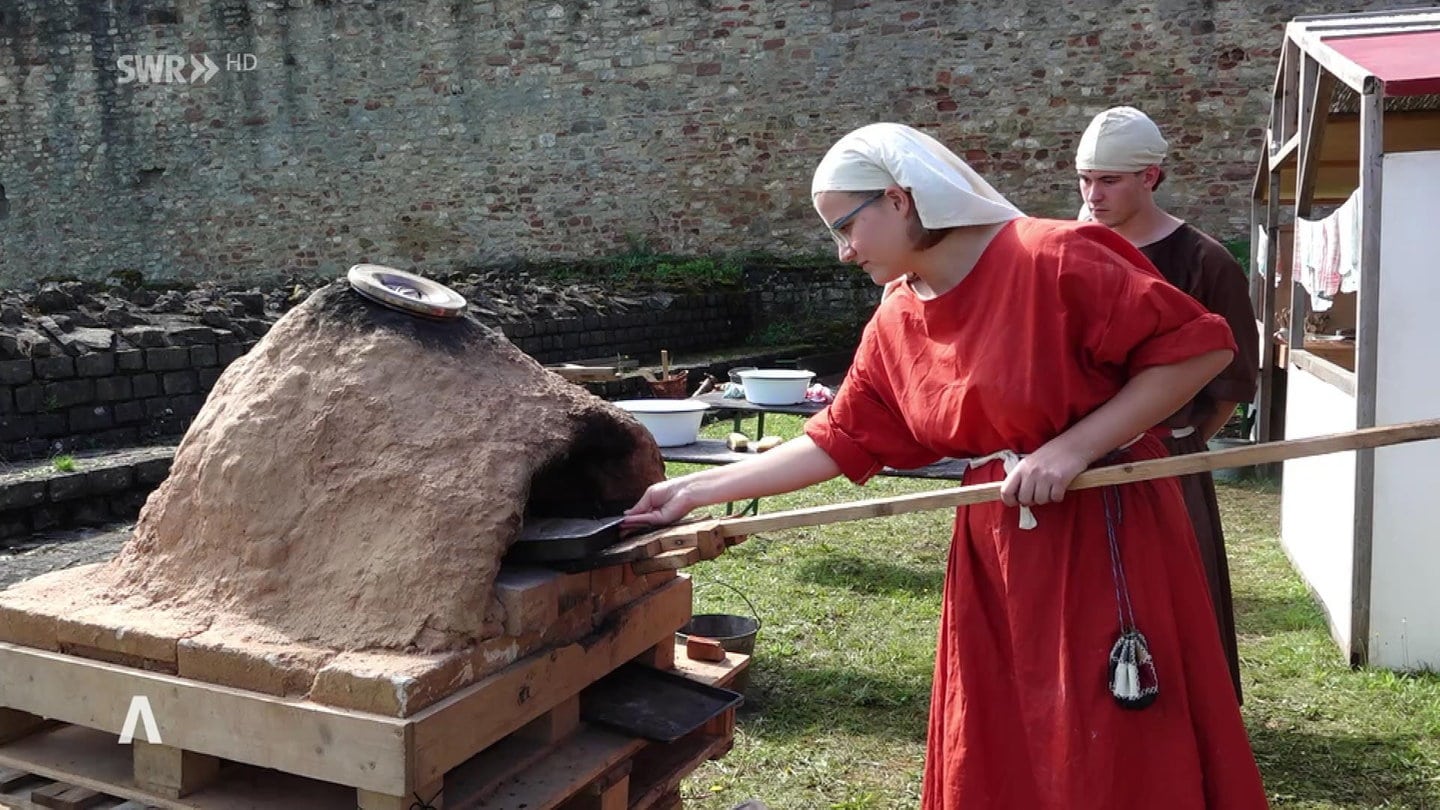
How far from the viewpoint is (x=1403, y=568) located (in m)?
4.15

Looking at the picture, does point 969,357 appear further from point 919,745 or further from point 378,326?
point 919,745

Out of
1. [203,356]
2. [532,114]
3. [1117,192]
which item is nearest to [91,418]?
[203,356]

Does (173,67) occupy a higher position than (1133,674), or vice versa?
(173,67)

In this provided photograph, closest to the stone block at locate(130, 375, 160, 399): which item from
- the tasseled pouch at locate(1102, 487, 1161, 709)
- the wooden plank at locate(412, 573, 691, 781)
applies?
the wooden plank at locate(412, 573, 691, 781)

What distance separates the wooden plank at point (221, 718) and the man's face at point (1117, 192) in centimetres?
221

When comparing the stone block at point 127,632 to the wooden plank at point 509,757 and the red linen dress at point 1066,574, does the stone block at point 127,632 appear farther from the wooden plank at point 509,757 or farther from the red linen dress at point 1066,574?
the red linen dress at point 1066,574

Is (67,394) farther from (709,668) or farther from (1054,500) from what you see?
(1054,500)

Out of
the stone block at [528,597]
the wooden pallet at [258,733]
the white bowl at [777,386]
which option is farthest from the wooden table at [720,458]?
the stone block at [528,597]

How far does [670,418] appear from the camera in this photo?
170 inches

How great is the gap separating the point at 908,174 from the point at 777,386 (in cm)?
342

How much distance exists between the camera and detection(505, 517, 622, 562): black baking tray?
7.40 feet

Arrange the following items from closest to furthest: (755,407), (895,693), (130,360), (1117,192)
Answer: (1117,192) → (895,693) → (755,407) → (130,360)

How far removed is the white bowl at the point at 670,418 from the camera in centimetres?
429

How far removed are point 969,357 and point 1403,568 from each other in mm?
3059
